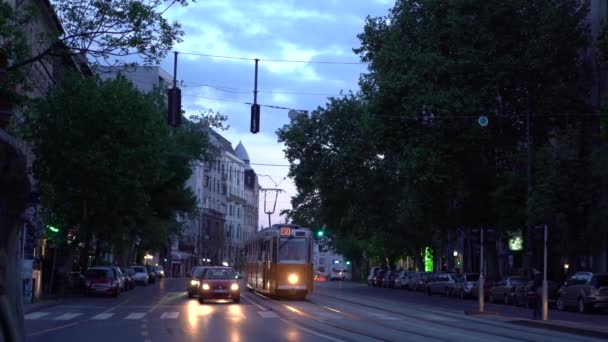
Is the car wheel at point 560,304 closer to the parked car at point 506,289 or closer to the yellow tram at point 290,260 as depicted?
the parked car at point 506,289

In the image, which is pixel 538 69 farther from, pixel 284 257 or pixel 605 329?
pixel 605 329

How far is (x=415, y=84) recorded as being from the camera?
46.0m

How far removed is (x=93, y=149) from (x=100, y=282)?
890 centimetres

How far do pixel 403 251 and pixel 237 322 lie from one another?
58.4m

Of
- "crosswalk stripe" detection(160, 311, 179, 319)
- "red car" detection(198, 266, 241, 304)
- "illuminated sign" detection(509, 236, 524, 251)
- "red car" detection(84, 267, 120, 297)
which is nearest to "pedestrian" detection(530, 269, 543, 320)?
"crosswalk stripe" detection(160, 311, 179, 319)

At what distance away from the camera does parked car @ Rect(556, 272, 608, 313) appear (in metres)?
37.0

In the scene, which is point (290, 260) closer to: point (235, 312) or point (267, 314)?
point (235, 312)

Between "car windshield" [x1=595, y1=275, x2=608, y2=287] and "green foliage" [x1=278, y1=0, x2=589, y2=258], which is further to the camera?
"green foliage" [x1=278, y1=0, x2=589, y2=258]

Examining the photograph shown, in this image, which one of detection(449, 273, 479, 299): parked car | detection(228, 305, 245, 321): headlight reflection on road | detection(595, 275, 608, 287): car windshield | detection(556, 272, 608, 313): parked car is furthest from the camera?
detection(449, 273, 479, 299): parked car

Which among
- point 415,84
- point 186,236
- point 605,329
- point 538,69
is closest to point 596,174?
point 538,69

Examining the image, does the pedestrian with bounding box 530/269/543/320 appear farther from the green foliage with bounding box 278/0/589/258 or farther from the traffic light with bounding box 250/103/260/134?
the green foliage with bounding box 278/0/589/258

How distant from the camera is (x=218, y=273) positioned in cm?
3900

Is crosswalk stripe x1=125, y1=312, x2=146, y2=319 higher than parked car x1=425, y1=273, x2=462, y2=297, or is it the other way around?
parked car x1=425, y1=273, x2=462, y2=297

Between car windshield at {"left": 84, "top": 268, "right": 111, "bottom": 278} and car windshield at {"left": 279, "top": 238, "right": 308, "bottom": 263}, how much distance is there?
38.7 feet
